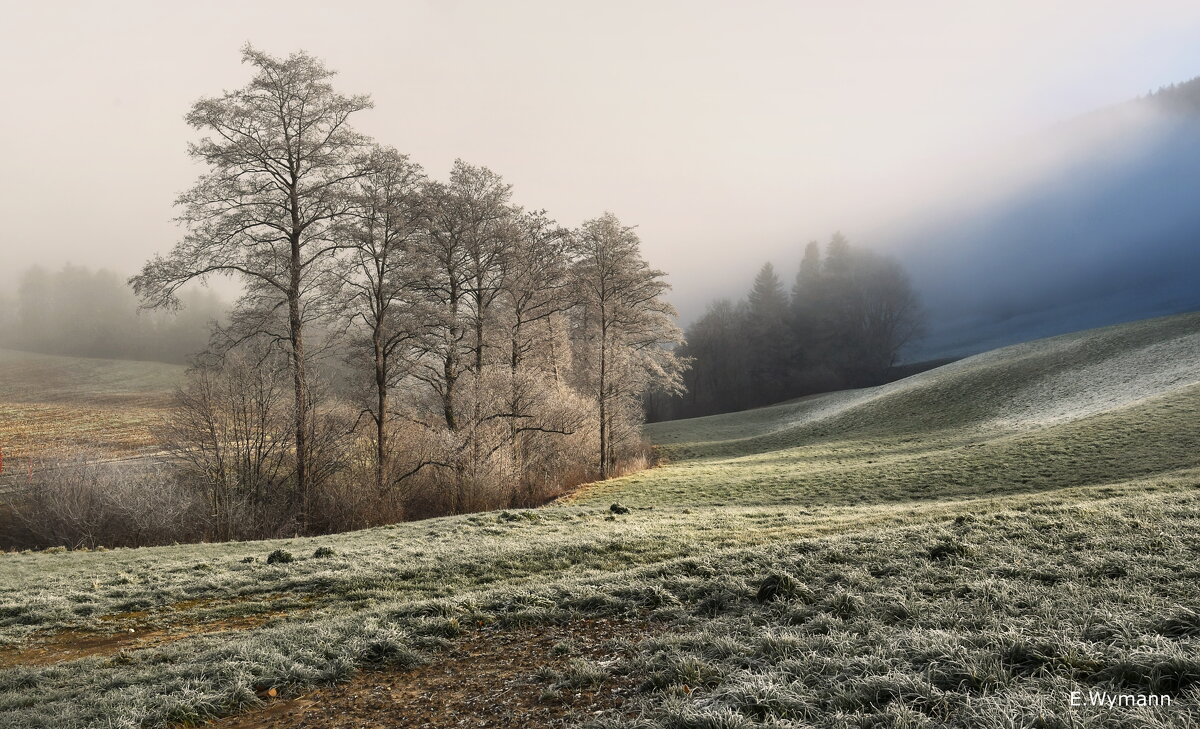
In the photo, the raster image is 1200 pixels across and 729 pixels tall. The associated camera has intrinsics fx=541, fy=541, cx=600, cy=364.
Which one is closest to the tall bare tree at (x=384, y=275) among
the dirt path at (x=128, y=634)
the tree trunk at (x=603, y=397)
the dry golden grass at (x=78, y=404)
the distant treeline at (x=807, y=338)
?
the dry golden grass at (x=78, y=404)

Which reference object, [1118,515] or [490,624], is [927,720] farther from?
[1118,515]

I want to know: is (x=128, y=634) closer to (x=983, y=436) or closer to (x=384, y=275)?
(x=384, y=275)

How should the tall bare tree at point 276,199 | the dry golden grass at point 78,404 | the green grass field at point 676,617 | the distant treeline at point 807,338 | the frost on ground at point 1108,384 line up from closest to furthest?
1. the green grass field at point 676,617
2. the tall bare tree at point 276,199
3. the frost on ground at point 1108,384
4. the dry golden grass at point 78,404
5. the distant treeline at point 807,338

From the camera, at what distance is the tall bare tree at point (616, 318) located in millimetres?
31000

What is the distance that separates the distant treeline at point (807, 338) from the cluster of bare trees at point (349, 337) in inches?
2361

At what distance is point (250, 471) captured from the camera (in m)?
22.3

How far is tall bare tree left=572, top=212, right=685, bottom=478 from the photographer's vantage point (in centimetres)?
3100

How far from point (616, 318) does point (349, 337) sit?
15205 millimetres

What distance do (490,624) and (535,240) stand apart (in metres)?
23.6

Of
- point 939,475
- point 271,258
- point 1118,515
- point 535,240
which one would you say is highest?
point 535,240

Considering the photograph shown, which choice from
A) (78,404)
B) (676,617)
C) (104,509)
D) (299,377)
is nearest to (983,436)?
(676,617)

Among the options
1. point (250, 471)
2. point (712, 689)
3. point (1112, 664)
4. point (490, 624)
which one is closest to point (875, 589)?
point (1112, 664)

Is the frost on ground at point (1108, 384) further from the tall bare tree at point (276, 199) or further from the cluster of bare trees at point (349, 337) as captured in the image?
the tall bare tree at point (276, 199)

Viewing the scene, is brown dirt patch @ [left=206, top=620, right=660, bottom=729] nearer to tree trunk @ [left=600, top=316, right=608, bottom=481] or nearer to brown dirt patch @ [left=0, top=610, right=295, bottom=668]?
brown dirt patch @ [left=0, top=610, right=295, bottom=668]
